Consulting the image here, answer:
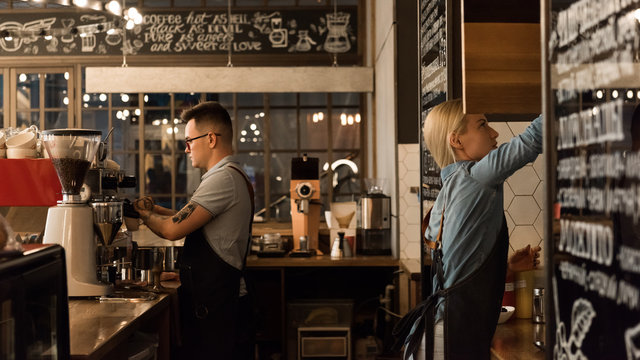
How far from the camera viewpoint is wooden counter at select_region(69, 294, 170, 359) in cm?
184

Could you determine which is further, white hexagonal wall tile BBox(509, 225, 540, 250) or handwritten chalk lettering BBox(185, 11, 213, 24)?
handwritten chalk lettering BBox(185, 11, 213, 24)

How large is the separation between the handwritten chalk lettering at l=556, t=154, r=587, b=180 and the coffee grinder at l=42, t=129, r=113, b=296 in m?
1.83

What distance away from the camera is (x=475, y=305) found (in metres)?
1.93

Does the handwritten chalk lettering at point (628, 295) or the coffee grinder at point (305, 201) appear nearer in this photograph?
the handwritten chalk lettering at point (628, 295)

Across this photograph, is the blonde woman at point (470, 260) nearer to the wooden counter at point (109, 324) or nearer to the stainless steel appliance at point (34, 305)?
the wooden counter at point (109, 324)

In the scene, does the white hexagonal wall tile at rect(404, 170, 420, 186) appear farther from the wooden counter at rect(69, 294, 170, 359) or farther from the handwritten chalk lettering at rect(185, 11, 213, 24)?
the handwritten chalk lettering at rect(185, 11, 213, 24)

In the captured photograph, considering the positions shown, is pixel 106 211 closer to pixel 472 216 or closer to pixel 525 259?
pixel 472 216

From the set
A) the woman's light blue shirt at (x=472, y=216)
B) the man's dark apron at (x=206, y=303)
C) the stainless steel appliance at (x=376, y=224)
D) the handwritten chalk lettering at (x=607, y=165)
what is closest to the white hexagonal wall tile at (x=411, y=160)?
the stainless steel appliance at (x=376, y=224)

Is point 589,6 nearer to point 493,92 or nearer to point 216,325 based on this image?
point 493,92

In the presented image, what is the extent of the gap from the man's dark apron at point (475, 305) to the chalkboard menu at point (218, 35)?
4.25 meters

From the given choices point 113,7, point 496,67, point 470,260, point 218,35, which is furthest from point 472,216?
point 218,35

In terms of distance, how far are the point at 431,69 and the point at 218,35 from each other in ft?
11.1

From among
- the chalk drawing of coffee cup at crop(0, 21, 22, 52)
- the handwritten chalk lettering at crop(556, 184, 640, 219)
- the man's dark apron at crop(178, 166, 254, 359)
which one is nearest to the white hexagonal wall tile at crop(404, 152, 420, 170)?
the man's dark apron at crop(178, 166, 254, 359)

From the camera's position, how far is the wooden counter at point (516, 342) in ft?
6.60
